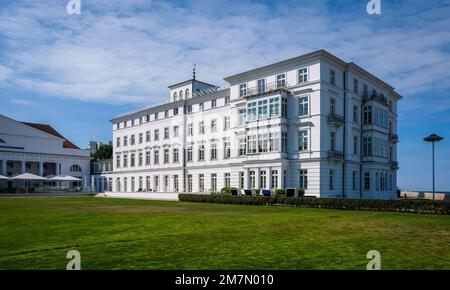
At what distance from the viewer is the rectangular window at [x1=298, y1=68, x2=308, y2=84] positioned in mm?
35878

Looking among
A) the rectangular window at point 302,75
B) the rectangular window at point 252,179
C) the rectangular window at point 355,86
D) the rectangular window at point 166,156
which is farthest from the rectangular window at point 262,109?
the rectangular window at point 166,156

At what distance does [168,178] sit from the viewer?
5325 centimetres

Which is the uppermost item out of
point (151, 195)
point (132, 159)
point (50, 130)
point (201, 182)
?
point (50, 130)

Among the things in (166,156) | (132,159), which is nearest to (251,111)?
(166,156)

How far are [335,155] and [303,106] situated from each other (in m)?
5.57

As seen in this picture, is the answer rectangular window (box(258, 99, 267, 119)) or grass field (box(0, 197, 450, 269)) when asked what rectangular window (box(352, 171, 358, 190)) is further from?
grass field (box(0, 197, 450, 269))

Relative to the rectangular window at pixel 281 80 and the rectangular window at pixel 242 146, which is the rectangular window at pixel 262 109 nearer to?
the rectangular window at pixel 281 80

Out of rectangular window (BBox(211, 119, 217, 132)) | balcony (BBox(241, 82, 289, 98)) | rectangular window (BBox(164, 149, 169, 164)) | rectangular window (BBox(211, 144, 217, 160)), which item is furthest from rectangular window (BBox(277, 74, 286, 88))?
rectangular window (BBox(164, 149, 169, 164))

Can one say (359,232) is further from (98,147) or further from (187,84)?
(98,147)

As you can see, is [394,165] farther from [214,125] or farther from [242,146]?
[214,125]

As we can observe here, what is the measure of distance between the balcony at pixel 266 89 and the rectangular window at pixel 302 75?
1447 mm

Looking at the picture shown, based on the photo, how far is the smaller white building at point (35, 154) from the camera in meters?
62.1

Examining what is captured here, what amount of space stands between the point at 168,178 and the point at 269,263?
154 ft

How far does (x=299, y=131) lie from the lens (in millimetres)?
36250
